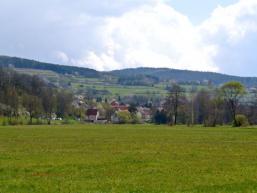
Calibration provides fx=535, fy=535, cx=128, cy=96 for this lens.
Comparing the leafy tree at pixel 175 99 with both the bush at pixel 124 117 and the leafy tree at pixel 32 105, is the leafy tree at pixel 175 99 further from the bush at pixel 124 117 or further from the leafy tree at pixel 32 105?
the bush at pixel 124 117

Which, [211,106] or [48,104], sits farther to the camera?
[48,104]

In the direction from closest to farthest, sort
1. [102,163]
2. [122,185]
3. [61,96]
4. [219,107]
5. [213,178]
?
[122,185]
[213,178]
[102,163]
[219,107]
[61,96]

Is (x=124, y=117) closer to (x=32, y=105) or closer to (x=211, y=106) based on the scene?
(x=32, y=105)

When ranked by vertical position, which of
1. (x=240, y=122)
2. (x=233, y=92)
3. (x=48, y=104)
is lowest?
(x=240, y=122)

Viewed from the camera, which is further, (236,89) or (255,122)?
(255,122)

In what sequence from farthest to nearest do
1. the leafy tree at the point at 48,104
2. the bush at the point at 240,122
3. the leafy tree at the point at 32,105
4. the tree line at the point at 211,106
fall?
the leafy tree at the point at 48,104 < the leafy tree at the point at 32,105 < the tree line at the point at 211,106 < the bush at the point at 240,122

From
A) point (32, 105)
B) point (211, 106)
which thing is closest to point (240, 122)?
point (211, 106)

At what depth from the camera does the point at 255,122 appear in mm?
139125

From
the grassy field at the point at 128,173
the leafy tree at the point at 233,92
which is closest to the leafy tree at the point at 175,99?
the leafy tree at the point at 233,92

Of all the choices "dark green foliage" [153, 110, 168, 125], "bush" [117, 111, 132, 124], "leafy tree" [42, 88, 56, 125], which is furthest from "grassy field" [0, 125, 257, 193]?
"bush" [117, 111, 132, 124]

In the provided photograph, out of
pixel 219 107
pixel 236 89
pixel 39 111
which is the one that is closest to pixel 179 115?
pixel 219 107

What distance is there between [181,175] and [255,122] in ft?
390

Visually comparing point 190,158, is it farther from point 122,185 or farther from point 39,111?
point 39,111

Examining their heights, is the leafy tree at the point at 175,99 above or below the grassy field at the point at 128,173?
above
